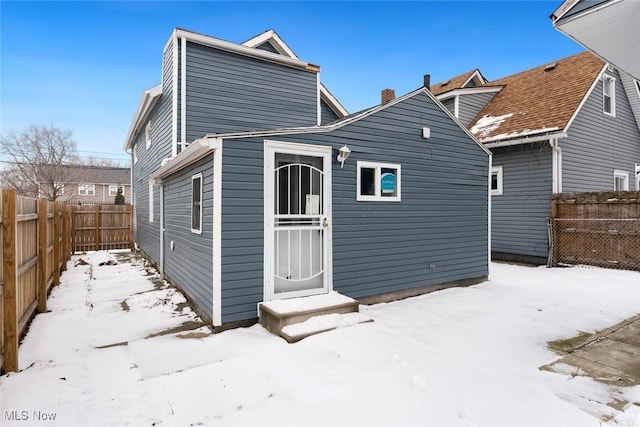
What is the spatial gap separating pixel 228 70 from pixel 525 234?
31.2 feet

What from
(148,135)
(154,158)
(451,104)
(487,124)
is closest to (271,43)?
(154,158)

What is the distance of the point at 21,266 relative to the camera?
13.6ft

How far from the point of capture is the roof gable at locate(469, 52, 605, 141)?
10.1m

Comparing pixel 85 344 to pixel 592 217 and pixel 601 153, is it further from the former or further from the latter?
pixel 601 153

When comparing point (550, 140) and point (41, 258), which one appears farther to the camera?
point (550, 140)

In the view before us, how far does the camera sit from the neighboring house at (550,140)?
32.5ft

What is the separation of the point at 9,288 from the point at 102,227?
37.3 ft

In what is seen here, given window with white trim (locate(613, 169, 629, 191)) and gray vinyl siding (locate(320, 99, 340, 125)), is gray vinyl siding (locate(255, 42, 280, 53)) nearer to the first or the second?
gray vinyl siding (locate(320, 99, 340, 125))

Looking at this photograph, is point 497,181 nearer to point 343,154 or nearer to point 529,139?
point 529,139

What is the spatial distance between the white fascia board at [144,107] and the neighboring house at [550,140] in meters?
9.67

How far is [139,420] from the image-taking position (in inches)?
102

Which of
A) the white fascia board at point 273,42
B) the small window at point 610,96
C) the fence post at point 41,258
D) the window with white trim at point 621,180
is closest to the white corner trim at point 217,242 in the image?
the fence post at point 41,258

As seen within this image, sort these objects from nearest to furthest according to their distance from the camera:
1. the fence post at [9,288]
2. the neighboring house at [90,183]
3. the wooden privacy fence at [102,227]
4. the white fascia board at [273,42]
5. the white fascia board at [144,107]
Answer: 1. the fence post at [9,288]
2. the white fascia board at [144,107]
3. the white fascia board at [273,42]
4. the wooden privacy fence at [102,227]
5. the neighboring house at [90,183]

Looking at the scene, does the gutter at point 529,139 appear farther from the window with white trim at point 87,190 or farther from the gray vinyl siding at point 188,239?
the window with white trim at point 87,190
